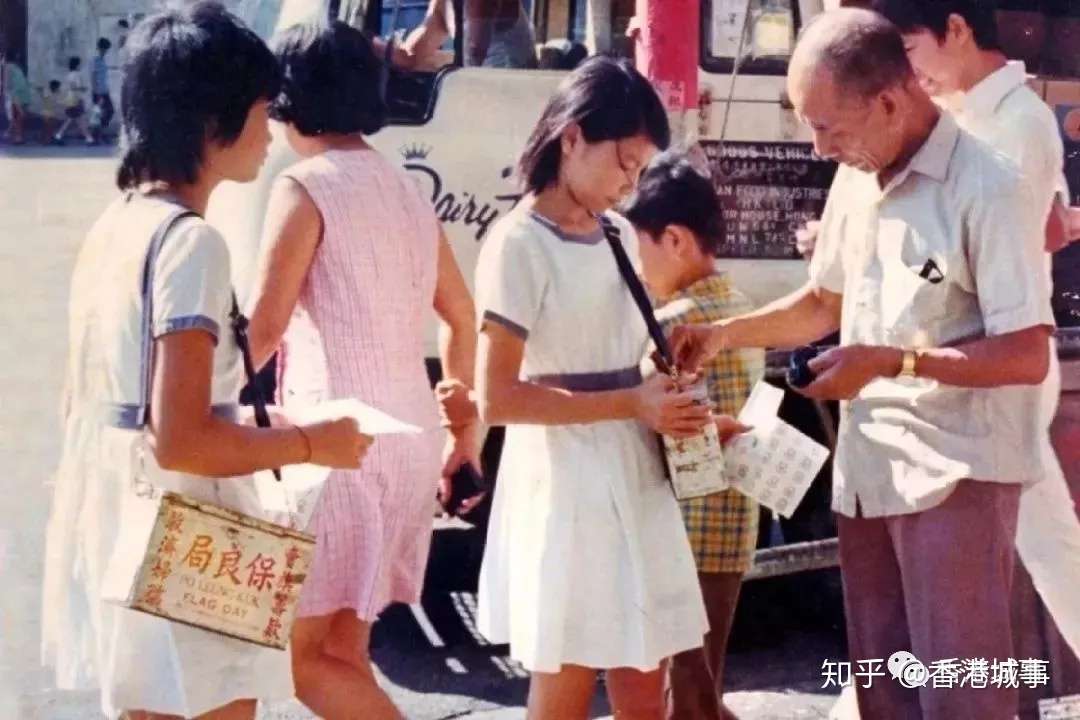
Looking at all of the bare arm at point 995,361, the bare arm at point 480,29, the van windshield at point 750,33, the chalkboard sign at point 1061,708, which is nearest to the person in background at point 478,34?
the bare arm at point 480,29

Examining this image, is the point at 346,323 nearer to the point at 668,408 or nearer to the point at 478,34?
the point at 668,408

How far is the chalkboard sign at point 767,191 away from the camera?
156 inches

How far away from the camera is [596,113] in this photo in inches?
92.8

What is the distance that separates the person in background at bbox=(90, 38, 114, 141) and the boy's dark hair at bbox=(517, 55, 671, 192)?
0.87 meters

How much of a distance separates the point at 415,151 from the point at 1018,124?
1.51 meters

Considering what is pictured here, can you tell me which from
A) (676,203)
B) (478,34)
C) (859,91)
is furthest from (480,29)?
(859,91)

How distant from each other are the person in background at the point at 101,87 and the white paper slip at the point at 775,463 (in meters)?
1.29

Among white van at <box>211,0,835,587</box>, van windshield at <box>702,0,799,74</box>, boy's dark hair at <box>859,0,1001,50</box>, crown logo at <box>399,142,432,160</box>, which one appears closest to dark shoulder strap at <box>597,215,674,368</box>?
boy's dark hair at <box>859,0,1001,50</box>

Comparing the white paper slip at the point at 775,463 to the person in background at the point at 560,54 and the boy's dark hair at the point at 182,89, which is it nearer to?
the boy's dark hair at the point at 182,89

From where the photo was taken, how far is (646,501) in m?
2.45

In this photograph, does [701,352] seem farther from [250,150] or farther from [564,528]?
[250,150]

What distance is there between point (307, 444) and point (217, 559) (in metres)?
0.19

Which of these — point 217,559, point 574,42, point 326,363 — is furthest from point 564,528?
point 574,42

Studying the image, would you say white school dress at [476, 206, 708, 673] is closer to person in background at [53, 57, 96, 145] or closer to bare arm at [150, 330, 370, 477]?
bare arm at [150, 330, 370, 477]
